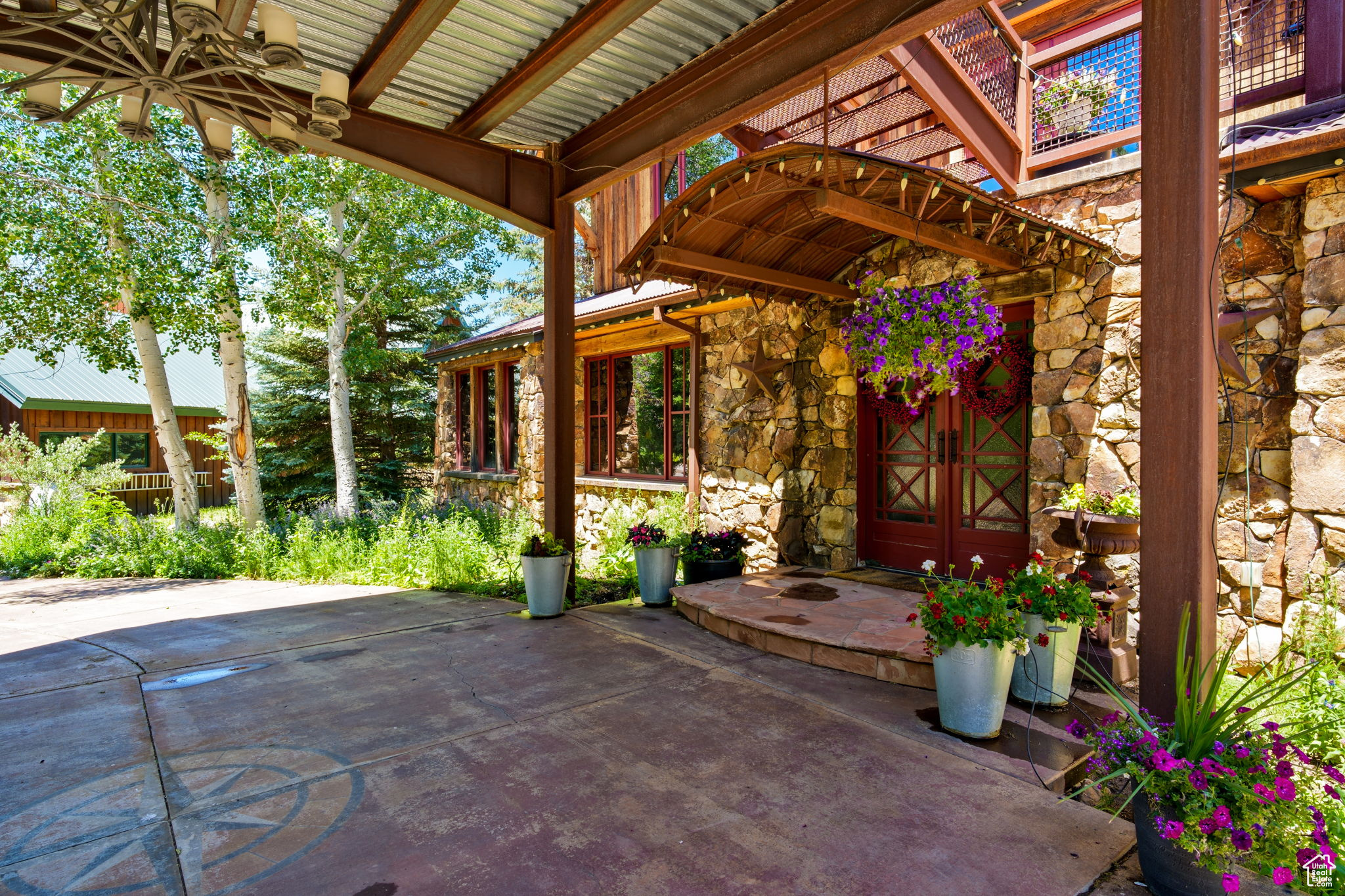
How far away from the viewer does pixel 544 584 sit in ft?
17.9

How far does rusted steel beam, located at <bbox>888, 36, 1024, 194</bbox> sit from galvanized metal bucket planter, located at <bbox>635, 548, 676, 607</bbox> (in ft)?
12.8

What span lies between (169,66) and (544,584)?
387 cm

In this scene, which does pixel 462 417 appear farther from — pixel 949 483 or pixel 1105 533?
pixel 1105 533

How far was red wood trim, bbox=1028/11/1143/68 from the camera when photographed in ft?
16.2

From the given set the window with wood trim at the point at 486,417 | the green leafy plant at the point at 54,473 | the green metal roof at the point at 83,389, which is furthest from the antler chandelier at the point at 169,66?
the green metal roof at the point at 83,389

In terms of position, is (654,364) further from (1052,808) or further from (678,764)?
(1052,808)

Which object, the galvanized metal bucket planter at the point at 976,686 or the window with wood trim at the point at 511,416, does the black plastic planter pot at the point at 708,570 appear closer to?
the galvanized metal bucket planter at the point at 976,686

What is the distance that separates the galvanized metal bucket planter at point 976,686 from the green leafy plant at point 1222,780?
86 cm

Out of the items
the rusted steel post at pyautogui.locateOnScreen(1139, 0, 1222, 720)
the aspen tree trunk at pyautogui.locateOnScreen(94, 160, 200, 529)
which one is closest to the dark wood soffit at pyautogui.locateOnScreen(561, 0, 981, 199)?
the rusted steel post at pyautogui.locateOnScreen(1139, 0, 1222, 720)

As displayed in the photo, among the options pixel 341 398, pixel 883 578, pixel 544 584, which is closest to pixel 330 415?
pixel 341 398

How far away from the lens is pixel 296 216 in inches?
347

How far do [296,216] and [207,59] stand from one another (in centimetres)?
602

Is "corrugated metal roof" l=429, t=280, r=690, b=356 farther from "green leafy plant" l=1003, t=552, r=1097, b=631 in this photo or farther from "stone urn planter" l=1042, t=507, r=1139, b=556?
"green leafy plant" l=1003, t=552, r=1097, b=631

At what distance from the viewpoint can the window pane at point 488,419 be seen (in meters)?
11.5
